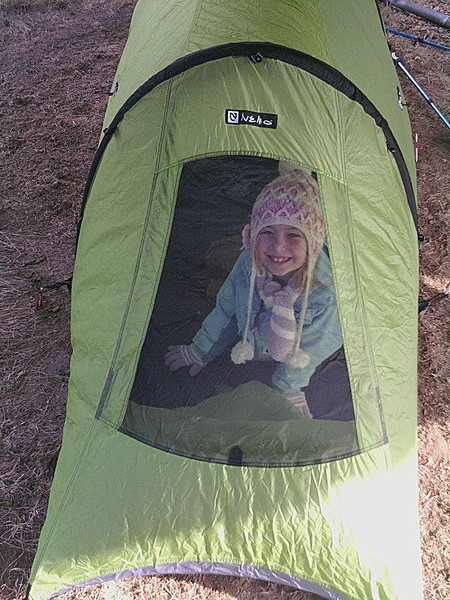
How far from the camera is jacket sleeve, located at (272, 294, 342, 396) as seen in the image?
1.99 metres

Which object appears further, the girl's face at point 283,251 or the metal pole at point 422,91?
the metal pole at point 422,91

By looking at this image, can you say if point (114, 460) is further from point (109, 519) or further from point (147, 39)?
point (147, 39)

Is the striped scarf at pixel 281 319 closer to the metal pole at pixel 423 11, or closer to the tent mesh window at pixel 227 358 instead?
the tent mesh window at pixel 227 358

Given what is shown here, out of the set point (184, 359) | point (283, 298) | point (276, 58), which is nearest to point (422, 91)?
point (276, 58)

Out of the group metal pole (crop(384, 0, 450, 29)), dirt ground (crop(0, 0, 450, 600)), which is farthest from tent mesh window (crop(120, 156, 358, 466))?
metal pole (crop(384, 0, 450, 29))

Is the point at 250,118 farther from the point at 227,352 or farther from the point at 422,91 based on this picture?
the point at 422,91

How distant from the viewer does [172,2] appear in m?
2.66

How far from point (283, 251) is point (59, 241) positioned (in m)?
1.68

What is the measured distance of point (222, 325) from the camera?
205cm

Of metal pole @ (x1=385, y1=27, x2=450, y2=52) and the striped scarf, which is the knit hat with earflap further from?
metal pole @ (x1=385, y1=27, x2=450, y2=52)

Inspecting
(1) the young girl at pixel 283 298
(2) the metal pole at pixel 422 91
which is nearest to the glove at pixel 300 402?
(1) the young girl at pixel 283 298

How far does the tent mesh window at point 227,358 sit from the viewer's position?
1.96 meters

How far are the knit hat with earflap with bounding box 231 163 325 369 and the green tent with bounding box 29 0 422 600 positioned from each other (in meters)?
0.03

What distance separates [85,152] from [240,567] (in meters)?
2.74
